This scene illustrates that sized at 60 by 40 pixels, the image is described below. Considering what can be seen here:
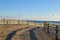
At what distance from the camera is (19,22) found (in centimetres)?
7438
